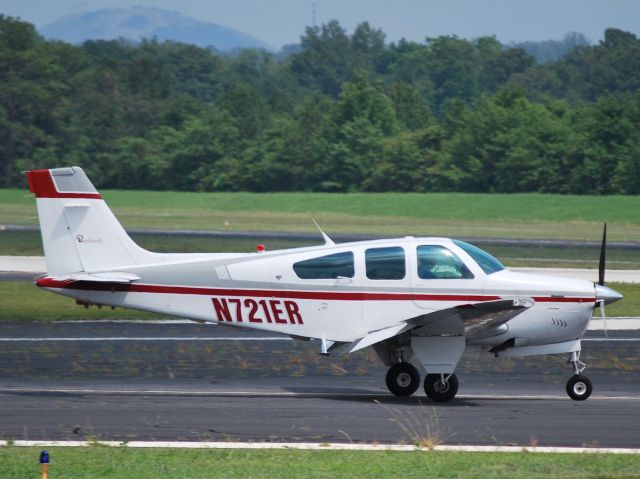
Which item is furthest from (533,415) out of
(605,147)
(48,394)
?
(605,147)

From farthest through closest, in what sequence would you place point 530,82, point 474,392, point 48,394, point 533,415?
point 530,82, point 474,392, point 48,394, point 533,415

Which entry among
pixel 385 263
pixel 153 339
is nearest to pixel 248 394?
pixel 385 263

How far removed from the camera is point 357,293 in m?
15.6

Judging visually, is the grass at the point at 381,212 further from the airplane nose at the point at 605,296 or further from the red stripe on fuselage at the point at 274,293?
the red stripe on fuselage at the point at 274,293

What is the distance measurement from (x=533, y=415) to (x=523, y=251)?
109ft

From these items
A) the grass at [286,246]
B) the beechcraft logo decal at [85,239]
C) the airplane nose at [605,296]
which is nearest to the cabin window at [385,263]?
the airplane nose at [605,296]

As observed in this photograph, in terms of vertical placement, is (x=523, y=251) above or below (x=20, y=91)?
below

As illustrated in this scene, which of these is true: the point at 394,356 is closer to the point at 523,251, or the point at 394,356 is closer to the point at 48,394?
the point at 48,394

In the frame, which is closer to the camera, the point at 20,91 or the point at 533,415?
the point at 533,415

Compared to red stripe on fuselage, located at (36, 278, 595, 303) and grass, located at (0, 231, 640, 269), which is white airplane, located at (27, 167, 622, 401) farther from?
grass, located at (0, 231, 640, 269)

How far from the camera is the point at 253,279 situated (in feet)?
51.6

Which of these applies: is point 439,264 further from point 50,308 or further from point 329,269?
point 50,308

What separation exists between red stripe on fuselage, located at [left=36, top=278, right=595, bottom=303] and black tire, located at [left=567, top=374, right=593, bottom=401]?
1.04 meters

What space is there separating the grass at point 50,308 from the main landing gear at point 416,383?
36.5 ft
